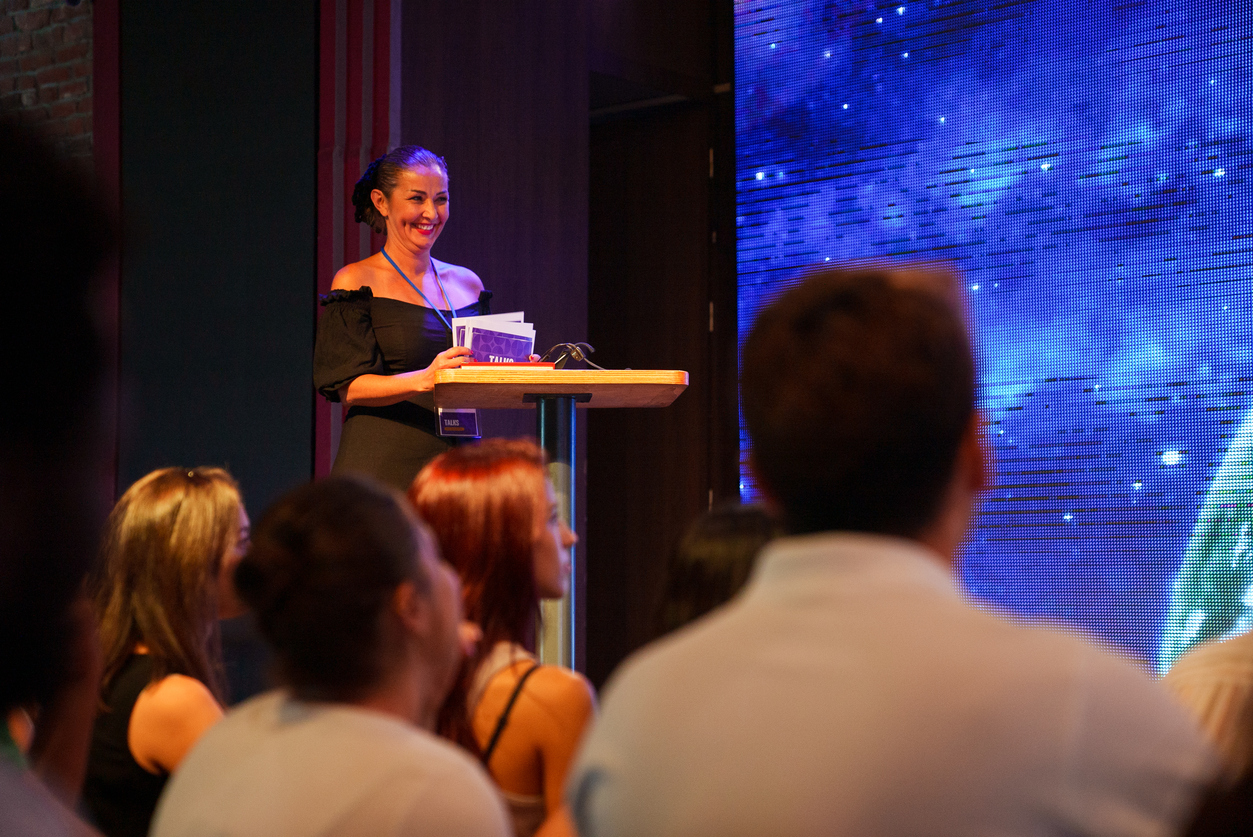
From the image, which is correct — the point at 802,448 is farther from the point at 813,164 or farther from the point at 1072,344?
the point at 813,164

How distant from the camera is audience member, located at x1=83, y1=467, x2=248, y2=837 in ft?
5.39

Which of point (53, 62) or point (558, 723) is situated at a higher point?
point (53, 62)

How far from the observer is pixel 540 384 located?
7.90 ft

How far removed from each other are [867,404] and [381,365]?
2.37 m

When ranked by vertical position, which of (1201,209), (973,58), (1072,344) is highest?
(973,58)

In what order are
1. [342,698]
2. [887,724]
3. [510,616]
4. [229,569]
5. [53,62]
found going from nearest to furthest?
[887,724], [342,698], [510,616], [229,569], [53,62]

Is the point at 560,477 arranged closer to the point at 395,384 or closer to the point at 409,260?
the point at 395,384

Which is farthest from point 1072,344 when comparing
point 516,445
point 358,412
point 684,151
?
point 516,445

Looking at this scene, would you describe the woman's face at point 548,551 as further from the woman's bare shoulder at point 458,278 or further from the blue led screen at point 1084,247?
the blue led screen at point 1084,247

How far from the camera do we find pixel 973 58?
184 inches

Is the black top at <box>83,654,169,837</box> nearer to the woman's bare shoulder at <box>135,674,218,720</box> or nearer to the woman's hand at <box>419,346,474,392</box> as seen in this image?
the woman's bare shoulder at <box>135,674,218,720</box>

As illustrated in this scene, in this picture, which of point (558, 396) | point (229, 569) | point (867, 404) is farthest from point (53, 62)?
point (867, 404)

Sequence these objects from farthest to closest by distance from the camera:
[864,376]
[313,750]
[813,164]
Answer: [813,164] → [313,750] → [864,376]

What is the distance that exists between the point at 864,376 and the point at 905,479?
0.07m
